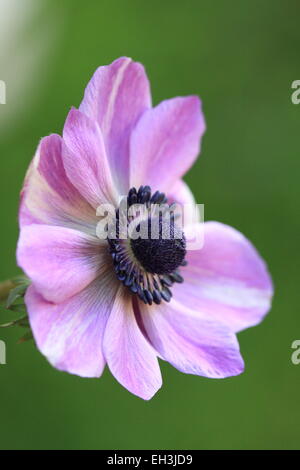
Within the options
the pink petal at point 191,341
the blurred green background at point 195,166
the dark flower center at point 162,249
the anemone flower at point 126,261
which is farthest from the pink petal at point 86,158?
the blurred green background at point 195,166

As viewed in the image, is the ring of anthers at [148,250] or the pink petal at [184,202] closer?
the ring of anthers at [148,250]

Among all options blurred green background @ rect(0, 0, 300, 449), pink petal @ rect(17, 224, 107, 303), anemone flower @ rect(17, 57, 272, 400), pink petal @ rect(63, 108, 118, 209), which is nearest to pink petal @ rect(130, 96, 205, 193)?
anemone flower @ rect(17, 57, 272, 400)

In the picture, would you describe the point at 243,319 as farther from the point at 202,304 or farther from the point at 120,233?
the point at 120,233

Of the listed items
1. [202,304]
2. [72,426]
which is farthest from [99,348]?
[72,426]

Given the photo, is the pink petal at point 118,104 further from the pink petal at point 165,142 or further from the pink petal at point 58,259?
the pink petal at point 58,259

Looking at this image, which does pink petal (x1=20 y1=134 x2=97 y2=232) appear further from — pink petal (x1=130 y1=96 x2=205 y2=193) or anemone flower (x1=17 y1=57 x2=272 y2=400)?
pink petal (x1=130 y1=96 x2=205 y2=193)
